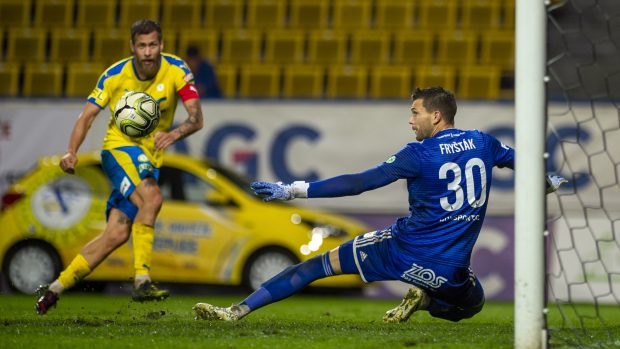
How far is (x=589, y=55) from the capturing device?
15.1 metres

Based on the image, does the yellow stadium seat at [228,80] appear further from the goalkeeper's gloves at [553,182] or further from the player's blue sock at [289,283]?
the goalkeeper's gloves at [553,182]

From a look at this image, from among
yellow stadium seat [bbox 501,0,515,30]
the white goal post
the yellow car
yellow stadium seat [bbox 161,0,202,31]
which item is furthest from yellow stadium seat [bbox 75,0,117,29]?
the white goal post

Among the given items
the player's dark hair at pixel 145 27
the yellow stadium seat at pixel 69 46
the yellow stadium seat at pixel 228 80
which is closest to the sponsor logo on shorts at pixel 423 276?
the player's dark hair at pixel 145 27

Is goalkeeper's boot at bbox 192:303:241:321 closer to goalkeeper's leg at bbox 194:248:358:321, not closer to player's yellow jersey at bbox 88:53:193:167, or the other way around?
goalkeeper's leg at bbox 194:248:358:321

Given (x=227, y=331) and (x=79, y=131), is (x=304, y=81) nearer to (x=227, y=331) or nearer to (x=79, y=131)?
(x=79, y=131)

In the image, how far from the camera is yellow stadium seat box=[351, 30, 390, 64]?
15352 mm

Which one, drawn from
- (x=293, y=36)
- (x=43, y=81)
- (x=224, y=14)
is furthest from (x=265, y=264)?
(x=224, y=14)

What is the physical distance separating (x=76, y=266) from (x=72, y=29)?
31.9 ft

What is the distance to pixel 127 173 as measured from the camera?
7410mm

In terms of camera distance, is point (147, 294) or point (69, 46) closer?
point (147, 294)

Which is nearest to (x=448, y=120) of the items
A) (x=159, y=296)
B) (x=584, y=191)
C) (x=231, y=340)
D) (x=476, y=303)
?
(x=476, y=303)

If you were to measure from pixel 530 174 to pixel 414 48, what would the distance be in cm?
1053

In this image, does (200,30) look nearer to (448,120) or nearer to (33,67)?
(33,67)

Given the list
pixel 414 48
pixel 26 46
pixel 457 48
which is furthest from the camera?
pixel 26 46
